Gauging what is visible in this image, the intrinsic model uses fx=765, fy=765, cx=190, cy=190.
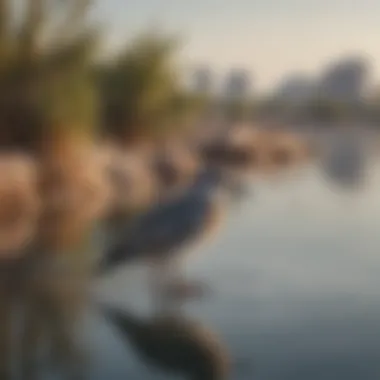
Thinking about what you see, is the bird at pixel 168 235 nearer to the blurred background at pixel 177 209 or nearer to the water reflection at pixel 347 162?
the blurred background at pixel 177 209

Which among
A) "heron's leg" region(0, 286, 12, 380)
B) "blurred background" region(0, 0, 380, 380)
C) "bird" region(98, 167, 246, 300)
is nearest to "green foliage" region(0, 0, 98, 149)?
"blurred background" region(0, 0, 380, 380)

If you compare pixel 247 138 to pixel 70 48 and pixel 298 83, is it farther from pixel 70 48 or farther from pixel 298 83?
pixel 70 48

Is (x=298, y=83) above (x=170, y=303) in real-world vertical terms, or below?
above

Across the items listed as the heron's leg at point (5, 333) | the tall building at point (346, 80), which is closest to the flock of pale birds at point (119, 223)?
the heron's leg at point (5, 333)

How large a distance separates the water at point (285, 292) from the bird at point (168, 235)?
1.2 inches

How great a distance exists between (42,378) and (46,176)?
2.83 ft

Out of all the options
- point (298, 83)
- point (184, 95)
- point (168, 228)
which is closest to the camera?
point (168, 228)

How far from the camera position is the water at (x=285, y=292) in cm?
94

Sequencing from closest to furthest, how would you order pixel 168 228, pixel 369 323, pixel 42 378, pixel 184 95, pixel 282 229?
pixel 42 378, pixel 369 323, pixel 168 228, pixel 282 229, pixel 184 95

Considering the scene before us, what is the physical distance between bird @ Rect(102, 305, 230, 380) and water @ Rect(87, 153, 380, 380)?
0.05 feet

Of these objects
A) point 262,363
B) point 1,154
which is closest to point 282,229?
point 262,363

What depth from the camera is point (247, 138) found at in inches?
66.2

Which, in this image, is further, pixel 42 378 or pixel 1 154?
pixel 1 154

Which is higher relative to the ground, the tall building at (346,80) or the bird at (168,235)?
the tall building at (346,80)
